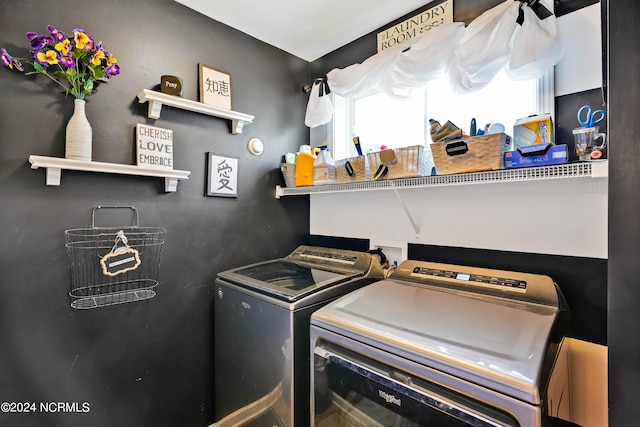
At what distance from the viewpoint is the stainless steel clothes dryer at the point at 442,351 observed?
775 millimetres

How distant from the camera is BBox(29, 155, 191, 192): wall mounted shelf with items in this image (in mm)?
1224

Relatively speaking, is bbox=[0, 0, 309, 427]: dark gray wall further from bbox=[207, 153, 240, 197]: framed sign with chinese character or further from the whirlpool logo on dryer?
the whirlpool logo on dryer

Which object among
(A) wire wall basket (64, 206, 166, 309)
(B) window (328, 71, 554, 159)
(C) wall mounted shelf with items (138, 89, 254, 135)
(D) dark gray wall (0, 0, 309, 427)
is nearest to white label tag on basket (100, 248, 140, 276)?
(A) wire wall basket (64, 206, 166, 309)

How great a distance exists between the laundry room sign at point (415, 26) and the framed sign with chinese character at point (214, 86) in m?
1.01

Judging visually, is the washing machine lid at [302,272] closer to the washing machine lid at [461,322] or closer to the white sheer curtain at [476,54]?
the washing machine lid at [461,322]

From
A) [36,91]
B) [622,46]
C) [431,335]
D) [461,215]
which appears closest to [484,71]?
[461,215]

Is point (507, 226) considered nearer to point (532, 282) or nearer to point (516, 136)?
point (532, 282)

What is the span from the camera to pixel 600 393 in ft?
3.82

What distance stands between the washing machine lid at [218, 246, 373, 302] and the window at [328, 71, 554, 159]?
0.71m

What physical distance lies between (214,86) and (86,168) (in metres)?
0.86

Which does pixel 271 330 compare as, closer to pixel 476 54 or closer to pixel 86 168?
pixel 86 168

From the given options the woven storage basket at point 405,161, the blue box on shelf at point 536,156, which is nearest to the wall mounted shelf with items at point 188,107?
the woven storage basket at point 405,161

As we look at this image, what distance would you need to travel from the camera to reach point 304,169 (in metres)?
2.01

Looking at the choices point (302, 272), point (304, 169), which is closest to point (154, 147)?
point (304, 169)
